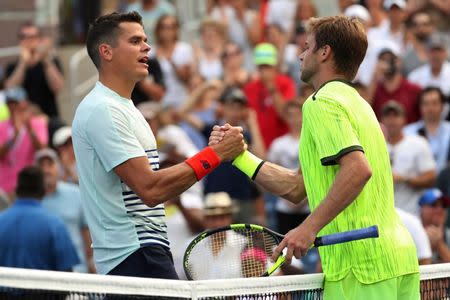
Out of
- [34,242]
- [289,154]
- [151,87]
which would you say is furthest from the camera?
[151,87]

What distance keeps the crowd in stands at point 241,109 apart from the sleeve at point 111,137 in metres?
3.80

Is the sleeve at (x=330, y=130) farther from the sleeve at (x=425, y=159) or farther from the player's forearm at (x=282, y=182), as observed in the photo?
the sleeve at (x=425, y=159)

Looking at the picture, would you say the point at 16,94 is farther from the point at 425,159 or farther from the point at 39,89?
the point at 425,159

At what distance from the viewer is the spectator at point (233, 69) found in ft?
46.5

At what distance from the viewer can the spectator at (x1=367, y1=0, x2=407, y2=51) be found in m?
13.9

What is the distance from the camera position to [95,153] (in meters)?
5.93

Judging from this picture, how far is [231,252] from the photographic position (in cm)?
629

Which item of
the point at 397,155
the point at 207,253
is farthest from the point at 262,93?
the point at 207,253

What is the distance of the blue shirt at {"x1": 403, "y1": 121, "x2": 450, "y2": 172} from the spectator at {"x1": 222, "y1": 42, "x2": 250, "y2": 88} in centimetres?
260

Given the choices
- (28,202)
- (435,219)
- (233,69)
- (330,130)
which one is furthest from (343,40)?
(233,69)

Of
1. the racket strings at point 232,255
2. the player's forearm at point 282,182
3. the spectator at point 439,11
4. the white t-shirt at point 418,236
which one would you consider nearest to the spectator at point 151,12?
the spectator at point 439,11

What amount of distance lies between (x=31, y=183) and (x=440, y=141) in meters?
4.53

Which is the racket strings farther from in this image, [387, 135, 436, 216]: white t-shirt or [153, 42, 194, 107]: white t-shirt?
[153, 42, 194, 107]: white t-shirt

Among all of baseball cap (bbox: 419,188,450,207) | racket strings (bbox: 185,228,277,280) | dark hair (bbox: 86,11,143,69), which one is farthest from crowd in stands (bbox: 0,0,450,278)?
dark hair (bbox: 86,11,143,69)
